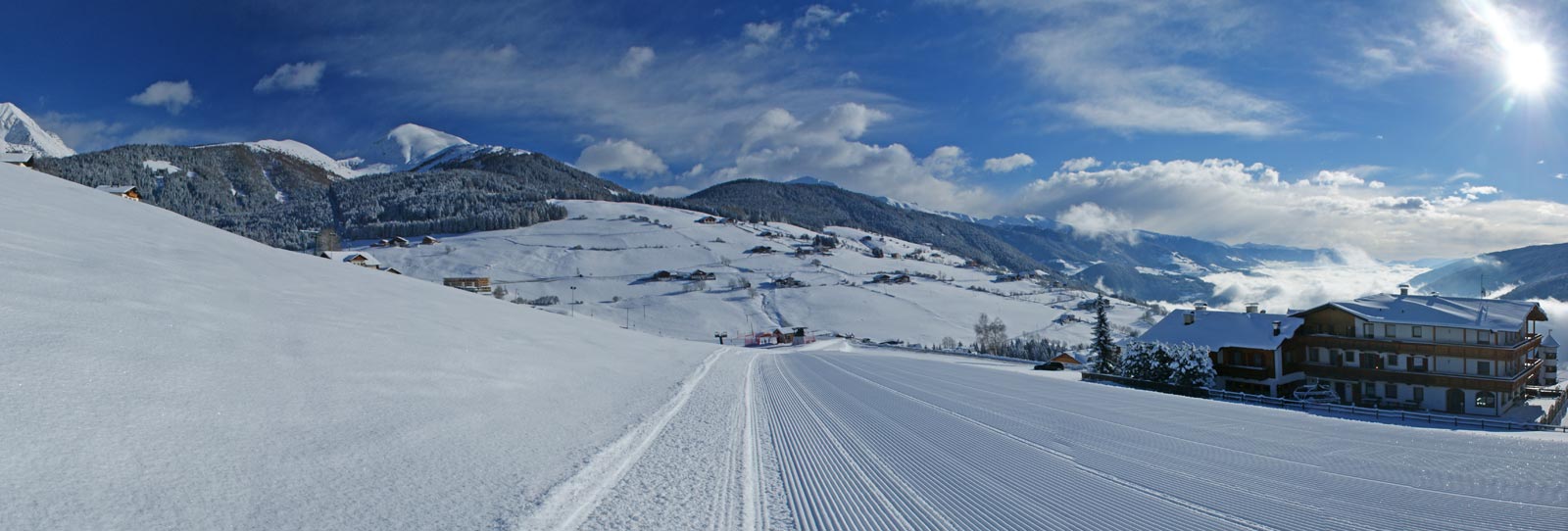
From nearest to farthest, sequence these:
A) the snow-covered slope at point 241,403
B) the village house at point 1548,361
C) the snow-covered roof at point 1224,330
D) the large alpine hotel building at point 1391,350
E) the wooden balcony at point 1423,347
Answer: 1. the snow-covered slope at point 241,403
2. the wooden balcony at point 1423,347
3. the large alpine hotel building at point 1391,350
4. the snow-covered roof at point 1224,330
5. the village house at point 1548,361

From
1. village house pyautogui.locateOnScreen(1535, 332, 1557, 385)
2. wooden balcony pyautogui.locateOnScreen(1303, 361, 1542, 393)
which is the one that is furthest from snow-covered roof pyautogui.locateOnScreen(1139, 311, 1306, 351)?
village house pyautogui.locateOnScreen(1535, 332, 1557, 385)

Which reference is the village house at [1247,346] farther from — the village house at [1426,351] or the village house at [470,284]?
the village house at [470,284]

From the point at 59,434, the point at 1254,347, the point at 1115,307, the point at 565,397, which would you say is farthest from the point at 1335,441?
the point at 1115,307

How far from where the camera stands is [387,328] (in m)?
17.4

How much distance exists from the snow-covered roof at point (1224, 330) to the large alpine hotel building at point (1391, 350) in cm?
6

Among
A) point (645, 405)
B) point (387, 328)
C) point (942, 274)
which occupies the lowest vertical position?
point (645, 405)

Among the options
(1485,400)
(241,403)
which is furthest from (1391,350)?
(241,403)

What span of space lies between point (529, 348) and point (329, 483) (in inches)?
581

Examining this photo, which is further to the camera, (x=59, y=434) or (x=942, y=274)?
(x=942, y=274)

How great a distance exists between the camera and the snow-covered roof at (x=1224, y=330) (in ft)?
119

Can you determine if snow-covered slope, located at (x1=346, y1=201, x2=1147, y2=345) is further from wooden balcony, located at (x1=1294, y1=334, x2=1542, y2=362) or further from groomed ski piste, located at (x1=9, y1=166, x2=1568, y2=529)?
groomed ski piste, located at (x1=9, y1=166, x2=1568, y2=529)

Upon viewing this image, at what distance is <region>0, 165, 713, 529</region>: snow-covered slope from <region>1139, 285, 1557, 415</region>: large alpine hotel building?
34.5m

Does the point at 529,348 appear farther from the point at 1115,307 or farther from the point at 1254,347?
the point at 1115,307

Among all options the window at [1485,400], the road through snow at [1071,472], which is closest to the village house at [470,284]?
the road through snow at [1071,472]
